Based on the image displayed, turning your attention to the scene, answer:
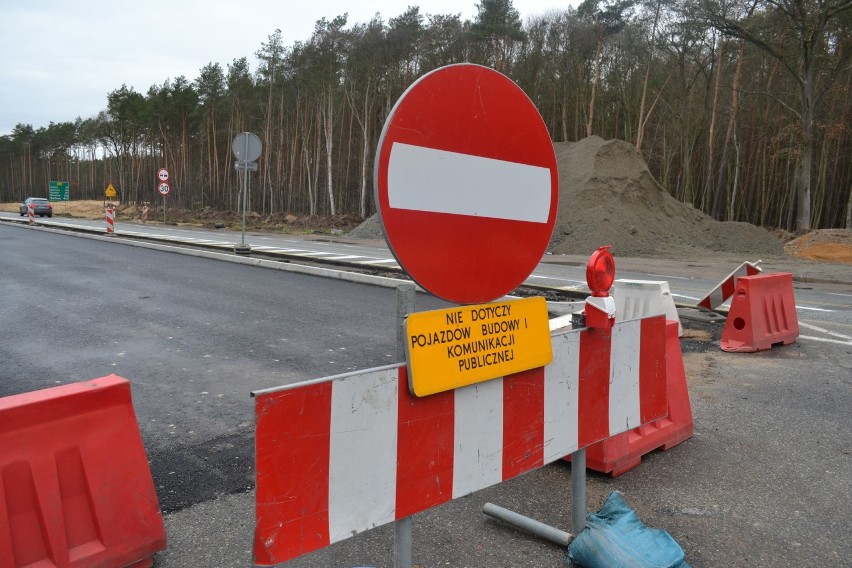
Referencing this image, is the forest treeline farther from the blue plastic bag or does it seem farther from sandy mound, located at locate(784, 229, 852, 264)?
the blue plastic bag

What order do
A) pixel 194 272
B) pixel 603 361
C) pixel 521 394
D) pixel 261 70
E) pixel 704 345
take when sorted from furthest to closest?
pixel 261 70
pixel 194 272
pixel 704 345
pixel 603 361
pixel 521 394

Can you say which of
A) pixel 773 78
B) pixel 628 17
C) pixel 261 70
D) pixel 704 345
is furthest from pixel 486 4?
pixel 704 345

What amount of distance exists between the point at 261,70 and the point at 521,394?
60.2 metres

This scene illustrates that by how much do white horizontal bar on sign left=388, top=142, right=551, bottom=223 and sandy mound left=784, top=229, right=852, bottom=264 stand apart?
26.0 m

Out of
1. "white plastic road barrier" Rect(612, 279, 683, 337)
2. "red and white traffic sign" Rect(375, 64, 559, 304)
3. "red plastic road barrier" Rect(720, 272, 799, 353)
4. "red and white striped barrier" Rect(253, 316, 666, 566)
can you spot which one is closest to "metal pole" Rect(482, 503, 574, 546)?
"red and white striped barrier" Rect(253, 316, 666, 566)

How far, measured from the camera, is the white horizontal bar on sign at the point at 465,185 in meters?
1.97

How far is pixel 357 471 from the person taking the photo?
6.45 ft

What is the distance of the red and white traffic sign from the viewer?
6.46 feet

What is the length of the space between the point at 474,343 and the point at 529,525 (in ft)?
4.04

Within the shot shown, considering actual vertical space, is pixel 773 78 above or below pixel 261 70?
below

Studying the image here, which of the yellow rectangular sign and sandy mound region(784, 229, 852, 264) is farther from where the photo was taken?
sandy mound region(784, 229, 852, 264)

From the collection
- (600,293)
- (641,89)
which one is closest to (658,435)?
(600,293)

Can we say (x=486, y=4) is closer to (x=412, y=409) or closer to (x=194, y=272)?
(x=194, y=272)

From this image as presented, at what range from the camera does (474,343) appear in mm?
2211
